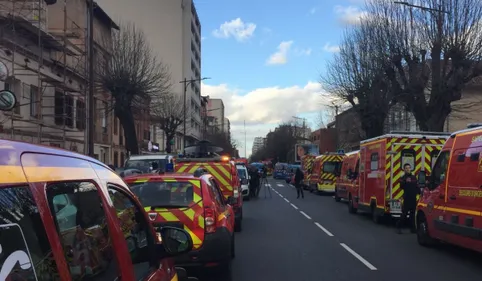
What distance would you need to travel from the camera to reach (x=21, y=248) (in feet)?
6.12

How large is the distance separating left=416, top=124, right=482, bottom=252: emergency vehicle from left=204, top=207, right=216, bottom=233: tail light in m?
4.67

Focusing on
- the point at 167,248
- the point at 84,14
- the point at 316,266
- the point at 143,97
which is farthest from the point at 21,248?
the point at 84,14

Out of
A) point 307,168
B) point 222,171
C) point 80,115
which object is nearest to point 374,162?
point 222,171

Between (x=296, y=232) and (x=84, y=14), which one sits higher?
(x=84, y=14)

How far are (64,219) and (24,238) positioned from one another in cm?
37

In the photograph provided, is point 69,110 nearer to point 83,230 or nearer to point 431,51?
point 431,51

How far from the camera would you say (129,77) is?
28.9m

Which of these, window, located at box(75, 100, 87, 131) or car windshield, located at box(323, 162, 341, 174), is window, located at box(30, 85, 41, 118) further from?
car windshield, located at box(323, 162, 341, 174)

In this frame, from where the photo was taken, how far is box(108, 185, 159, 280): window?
3.05m

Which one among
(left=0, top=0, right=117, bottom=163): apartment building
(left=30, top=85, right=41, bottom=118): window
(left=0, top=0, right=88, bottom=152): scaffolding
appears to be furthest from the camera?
(left=30, top=85, right=41, bottom=118): window

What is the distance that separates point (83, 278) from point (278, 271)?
6.83m

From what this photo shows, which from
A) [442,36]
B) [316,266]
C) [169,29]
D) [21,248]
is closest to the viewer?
[21,248]

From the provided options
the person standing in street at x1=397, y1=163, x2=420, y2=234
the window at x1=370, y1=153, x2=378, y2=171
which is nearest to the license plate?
the person standing in street at x1=397, y1=163, x2=420, y2=234

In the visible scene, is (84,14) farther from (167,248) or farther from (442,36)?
(167,248)
